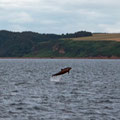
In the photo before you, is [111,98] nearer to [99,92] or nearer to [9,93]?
[99,92]

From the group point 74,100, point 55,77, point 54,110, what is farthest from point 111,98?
point 55,77

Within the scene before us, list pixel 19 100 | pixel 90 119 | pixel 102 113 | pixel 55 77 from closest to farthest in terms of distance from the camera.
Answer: pixel 90 119 → pixel 102 113 → pixel 19 100 → pixel 55 77

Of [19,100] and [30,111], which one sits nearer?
[30,111]

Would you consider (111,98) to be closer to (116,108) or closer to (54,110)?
(116,108)

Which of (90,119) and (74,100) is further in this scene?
(74,100)

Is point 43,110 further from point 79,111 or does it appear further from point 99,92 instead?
point 99,92

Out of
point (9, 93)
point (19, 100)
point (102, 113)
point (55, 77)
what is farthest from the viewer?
point (55, 77)

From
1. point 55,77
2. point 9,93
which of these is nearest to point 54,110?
point 9,93

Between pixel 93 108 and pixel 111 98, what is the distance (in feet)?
24.0

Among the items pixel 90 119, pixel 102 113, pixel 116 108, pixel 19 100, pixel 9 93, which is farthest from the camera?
pixel 9 93

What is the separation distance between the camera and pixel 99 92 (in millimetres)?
51406

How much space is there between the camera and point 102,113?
3600 cm

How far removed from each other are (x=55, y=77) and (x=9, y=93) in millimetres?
25108

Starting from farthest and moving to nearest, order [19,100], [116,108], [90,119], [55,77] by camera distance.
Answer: [55,77]
[19,100]
[116,108]
[90,119]
